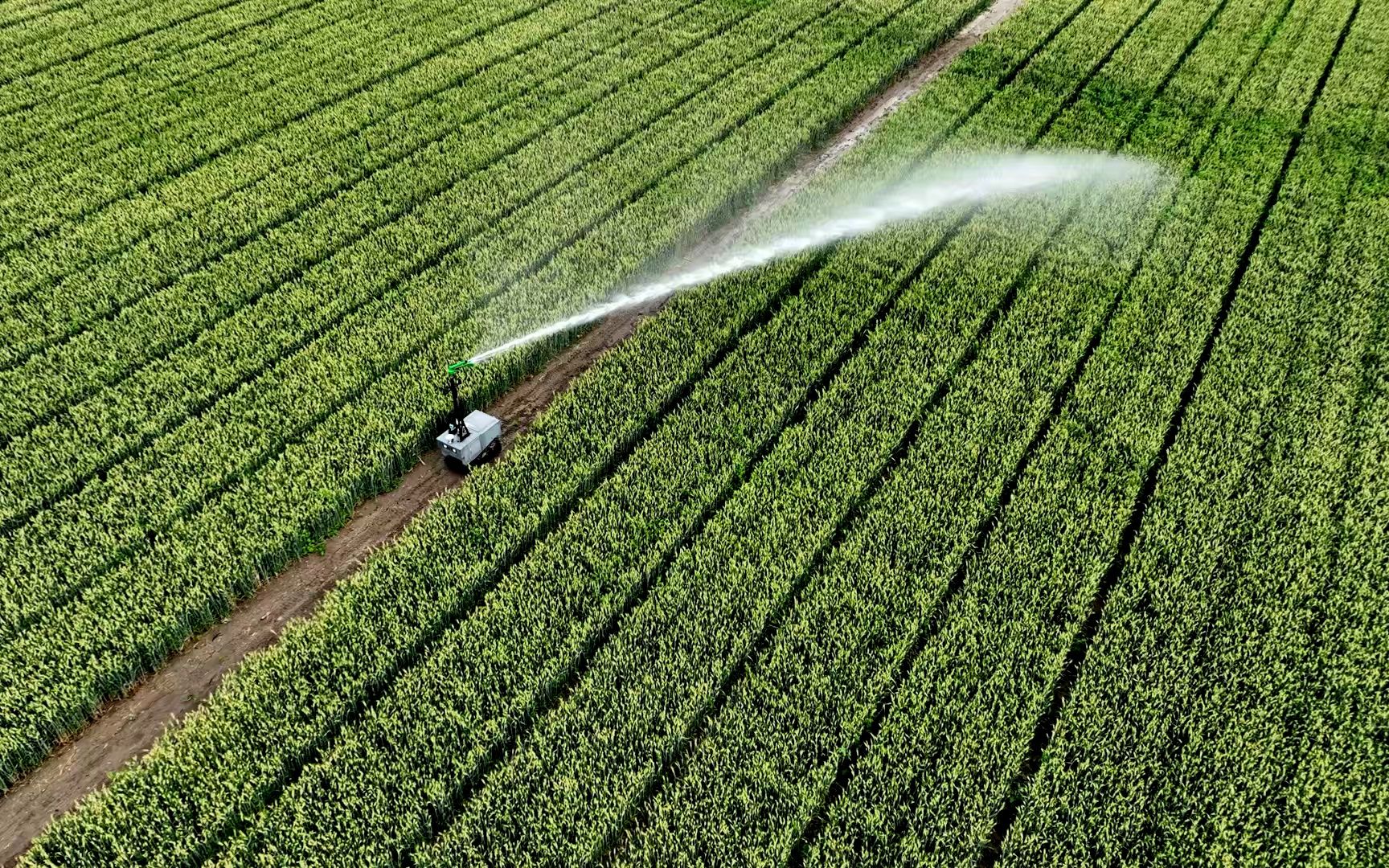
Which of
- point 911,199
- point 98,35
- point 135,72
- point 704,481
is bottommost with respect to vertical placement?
point 704,481

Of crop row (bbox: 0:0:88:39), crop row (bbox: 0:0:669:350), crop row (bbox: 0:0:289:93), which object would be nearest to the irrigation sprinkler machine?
crop row (bbox: 0:0:669:350)

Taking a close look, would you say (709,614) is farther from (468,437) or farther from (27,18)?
(27,18)

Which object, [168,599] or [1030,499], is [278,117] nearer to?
[168,599]

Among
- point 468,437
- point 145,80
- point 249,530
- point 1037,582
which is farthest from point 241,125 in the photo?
point 1037,582

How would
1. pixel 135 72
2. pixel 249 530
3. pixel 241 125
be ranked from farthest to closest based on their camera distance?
pixel 135 72 < pixel 241 125 < pixel 249 530

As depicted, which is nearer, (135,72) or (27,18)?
(135,72)

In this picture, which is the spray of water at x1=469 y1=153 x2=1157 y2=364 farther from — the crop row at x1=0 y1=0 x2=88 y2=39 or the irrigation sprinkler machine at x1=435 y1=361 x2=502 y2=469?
the crop row at x1=0 y1=0 x2=88 y2=39
